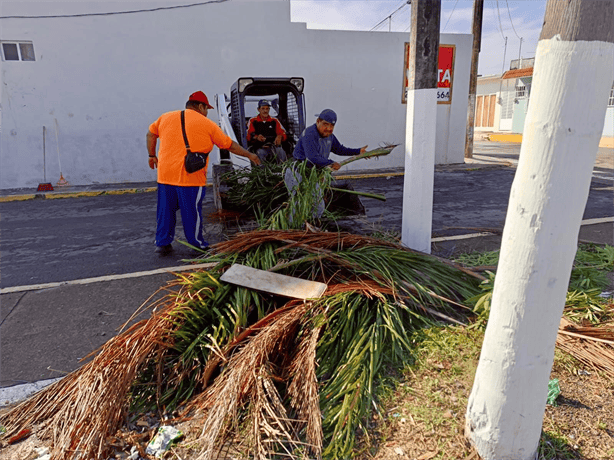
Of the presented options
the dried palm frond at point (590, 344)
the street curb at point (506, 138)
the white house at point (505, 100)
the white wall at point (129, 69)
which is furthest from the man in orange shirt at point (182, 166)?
the street curb at point (506, 138)

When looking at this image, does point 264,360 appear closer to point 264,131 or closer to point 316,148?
point 316,148

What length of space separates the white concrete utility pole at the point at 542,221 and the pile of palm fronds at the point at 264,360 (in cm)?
72

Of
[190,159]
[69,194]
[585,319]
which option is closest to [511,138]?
[69,194]

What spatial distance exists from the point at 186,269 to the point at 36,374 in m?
2.02

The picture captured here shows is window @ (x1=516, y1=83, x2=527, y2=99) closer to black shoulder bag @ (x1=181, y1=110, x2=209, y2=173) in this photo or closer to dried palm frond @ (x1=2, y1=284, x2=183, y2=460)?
black shoulder bag @ (x1=181, y1=110, x2=209, y2=173)

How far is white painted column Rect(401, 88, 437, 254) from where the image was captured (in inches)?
165

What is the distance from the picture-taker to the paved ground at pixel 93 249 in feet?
11.3

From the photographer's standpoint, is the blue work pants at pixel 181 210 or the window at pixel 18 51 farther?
the window at pixel 18 51

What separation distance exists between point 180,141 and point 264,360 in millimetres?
3477

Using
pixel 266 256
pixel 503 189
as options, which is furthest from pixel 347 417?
pixel 503 189

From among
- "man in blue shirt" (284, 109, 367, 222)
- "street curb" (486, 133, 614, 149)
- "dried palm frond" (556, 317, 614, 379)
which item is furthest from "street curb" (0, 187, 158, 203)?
"street curb" (486, 133, 614, 149)

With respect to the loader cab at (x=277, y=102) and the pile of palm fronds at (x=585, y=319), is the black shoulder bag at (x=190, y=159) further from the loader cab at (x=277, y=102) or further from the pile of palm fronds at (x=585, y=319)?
the pile of palm fronds at (x=585, y=319)

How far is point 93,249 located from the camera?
590cm

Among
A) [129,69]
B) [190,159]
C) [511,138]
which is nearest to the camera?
[190,159]
